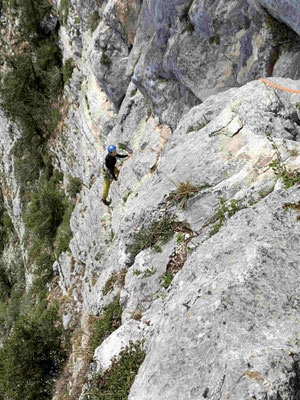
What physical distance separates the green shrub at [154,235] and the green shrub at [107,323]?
148 cm

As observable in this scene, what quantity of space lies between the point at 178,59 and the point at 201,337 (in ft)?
37.7

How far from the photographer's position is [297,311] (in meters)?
4.43

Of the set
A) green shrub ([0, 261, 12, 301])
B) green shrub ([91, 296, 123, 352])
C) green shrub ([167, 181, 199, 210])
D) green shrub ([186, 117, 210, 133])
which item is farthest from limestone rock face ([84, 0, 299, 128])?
green shrub ([0, 261, 12, 301])

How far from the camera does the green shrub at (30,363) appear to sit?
15398 millimetres

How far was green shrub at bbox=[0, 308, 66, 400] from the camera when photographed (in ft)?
50.5

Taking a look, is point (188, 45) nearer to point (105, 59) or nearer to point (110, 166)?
point (110, 166)

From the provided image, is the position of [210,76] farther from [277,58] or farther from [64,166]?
[64,166]

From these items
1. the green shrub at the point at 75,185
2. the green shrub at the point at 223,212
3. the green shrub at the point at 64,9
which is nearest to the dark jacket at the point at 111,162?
the green shrub at the point at 223,212

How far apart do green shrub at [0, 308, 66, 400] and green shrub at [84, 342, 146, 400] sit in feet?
37.0

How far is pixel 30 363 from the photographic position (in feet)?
52.5

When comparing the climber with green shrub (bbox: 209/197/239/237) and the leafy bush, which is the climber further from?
green shrub (bbox: 209/197/239/237)

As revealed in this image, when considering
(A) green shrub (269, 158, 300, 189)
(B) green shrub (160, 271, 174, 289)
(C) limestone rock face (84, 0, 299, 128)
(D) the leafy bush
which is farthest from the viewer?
(C) limestone rock face (84, 0, 299, 128)

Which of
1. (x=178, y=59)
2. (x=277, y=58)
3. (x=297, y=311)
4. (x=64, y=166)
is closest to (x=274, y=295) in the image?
(x=297, y=311)

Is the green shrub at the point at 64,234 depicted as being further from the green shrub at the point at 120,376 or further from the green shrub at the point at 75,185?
the green shrub at the point at 120,376
